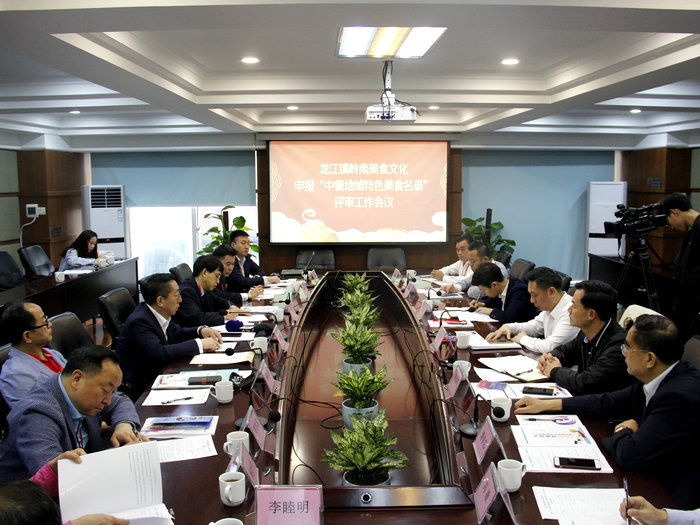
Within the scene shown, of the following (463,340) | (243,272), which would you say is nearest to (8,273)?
(243,272)

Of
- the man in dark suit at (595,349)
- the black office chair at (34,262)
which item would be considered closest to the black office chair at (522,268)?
the man in dark suit at (595,349)

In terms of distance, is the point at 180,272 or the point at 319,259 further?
the point at 319,259

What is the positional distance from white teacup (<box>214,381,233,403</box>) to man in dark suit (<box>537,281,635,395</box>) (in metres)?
1.39

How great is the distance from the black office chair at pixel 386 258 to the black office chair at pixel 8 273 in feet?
12.9

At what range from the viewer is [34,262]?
6.21 m

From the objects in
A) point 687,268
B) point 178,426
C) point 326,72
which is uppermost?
point 326,72

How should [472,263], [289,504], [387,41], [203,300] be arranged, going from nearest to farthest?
1. [289,504]
2. [387,41]
3. [203,300]
4. [472,263]

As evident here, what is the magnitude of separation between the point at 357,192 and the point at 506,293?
3631 mm

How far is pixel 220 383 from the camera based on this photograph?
2.28m

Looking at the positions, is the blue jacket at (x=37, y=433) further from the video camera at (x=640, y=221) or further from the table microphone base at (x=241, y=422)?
the video camera at (x=640, y=221)

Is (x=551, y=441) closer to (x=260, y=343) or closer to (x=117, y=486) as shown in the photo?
(x=117, y=486)

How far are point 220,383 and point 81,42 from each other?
198 cm

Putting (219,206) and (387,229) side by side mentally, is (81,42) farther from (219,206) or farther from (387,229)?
(219,206)

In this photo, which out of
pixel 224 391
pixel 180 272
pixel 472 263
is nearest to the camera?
pixel 224 391
